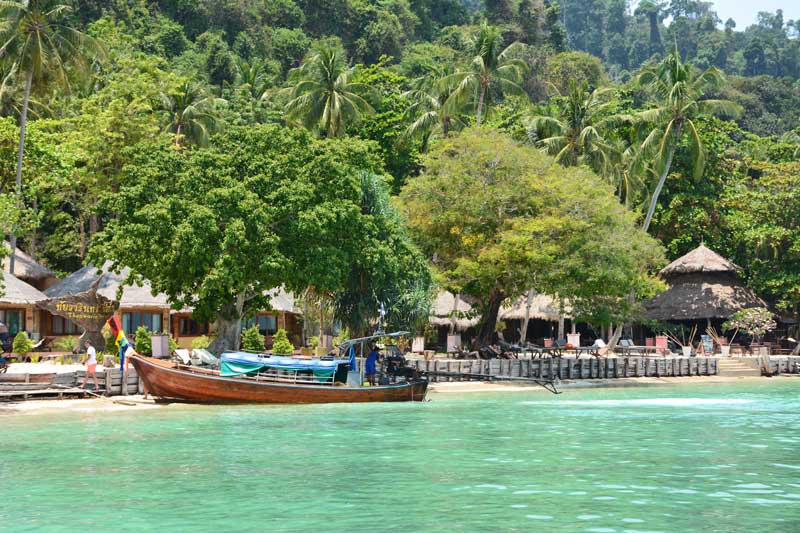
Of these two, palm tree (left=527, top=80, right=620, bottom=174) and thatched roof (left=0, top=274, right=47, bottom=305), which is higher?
palm tree (left=527, top=80, right=620, bottom=174)

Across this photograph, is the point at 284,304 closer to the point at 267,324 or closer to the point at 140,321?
the point at 267,324

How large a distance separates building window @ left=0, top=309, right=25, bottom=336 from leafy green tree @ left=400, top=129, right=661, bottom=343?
61.8 ft

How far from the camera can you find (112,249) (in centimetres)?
3866

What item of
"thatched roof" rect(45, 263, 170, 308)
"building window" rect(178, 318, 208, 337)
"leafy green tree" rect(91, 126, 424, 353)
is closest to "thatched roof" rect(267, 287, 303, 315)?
"building window" rect(178, 318, 208, 337)

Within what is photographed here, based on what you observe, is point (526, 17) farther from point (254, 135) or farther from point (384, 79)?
point (254, 135)

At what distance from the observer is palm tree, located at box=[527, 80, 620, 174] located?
187 feet

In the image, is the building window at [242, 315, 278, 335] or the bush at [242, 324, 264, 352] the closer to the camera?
the bush at [242, 324, 264, 352]

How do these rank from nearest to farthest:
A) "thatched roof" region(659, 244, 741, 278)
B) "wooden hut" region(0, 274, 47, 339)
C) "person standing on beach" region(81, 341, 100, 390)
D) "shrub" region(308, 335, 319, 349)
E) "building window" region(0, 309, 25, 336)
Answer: "person standing on beach" region(81, 341, 100, 390) → "wooden hut" region(0, 274, 47, 339) → "shrub" region(308, 335, 319, 349) → "building window" region(0, 309, 25, 336) → "thatched roof" region(659, 244, 741, 278)

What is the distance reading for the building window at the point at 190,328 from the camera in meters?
51.2

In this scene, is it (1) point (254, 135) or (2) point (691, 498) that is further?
(1) point (254, 135)

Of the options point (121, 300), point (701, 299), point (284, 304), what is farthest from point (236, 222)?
point (701, 299)

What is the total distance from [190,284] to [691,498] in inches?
978

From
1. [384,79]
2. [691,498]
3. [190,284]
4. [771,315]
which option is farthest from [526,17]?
[691,498]

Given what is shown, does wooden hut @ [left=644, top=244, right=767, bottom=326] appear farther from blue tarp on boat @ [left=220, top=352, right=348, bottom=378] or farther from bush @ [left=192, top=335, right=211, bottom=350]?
blue tarp on boat @ [left=220, top=352, right=348, bottom=378]
